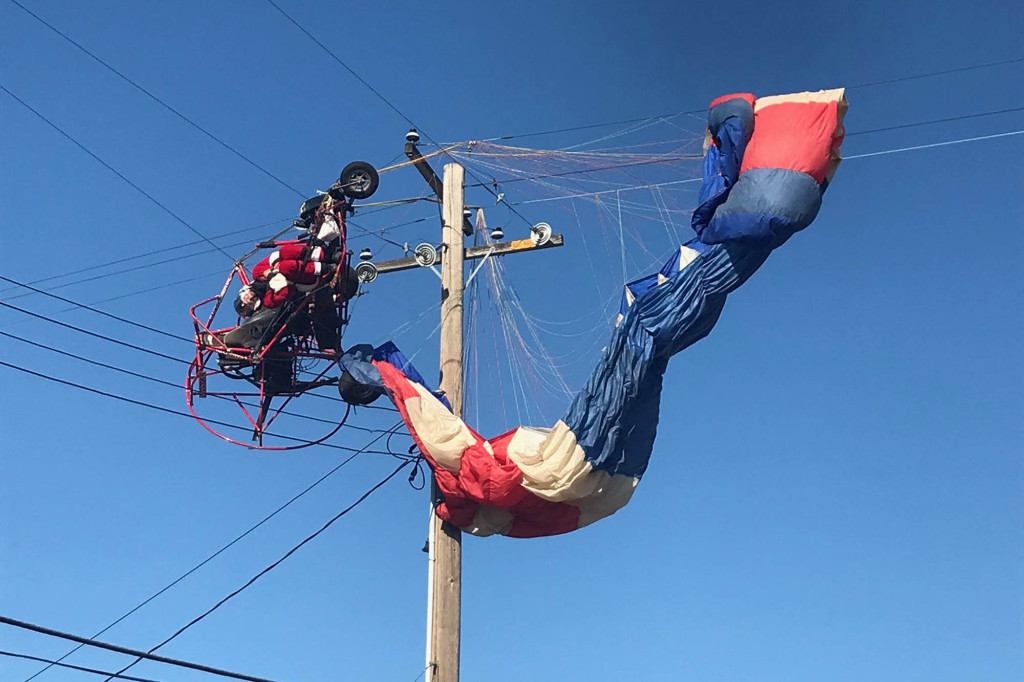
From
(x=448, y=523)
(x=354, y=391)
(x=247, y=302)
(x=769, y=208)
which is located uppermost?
(x=247, y=302)

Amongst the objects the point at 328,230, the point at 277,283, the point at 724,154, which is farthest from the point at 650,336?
the point at 277,283

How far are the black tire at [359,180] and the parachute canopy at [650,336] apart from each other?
2627mm

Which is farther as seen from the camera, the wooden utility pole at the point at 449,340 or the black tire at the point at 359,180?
the black tire at the point at 359,180

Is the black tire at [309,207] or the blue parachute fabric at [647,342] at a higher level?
the black tire at [309,207]

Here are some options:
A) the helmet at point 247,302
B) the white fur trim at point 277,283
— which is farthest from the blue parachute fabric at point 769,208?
the helmet at point 247,302

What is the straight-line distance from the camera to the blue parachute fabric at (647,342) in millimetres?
11766

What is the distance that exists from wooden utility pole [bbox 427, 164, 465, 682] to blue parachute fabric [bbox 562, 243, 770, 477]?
1.64m

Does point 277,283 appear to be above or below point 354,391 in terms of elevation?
above

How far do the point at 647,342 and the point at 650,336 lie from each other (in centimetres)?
6

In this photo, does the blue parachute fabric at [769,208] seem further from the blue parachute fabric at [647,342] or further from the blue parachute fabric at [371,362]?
the blue parachute fabric at [371,362]

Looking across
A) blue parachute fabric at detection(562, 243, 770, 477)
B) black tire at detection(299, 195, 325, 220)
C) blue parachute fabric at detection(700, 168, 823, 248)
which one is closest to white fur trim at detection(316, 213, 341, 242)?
black tire at detection(299, 195, 325, 220)

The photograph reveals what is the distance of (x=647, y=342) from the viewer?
11781mm

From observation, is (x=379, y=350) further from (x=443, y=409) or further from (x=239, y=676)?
(x=239, y=676)

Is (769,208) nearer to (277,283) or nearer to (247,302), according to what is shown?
(277,283)
